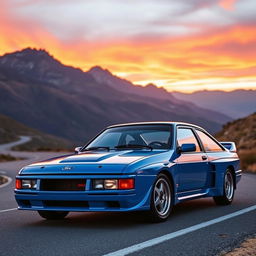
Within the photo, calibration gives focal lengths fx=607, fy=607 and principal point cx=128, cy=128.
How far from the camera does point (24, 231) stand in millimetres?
7914

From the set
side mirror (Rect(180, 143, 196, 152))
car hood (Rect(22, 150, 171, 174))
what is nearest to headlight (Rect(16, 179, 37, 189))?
car hood (Rect(22, 150, 171, 174))

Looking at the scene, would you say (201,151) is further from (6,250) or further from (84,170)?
(6,250)

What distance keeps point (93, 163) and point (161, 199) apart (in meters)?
1.17

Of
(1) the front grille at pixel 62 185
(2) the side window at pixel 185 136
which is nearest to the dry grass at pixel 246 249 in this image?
(1) the front grille at pixel 62 185

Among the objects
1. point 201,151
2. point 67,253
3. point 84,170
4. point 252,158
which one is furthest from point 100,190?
point 252,158

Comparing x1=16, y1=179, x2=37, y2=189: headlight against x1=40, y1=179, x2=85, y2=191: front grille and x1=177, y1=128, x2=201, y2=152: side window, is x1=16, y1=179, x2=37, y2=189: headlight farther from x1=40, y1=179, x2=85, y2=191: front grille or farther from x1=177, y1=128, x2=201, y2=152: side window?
x1=177, y1=128, x2=201, y2=152: side window

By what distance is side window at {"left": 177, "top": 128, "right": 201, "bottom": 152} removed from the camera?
9664mm

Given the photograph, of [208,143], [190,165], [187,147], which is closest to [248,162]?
[208,143]

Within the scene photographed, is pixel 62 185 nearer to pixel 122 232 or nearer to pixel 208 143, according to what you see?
pixel 122 232

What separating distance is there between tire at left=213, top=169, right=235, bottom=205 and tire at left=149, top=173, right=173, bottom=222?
2.18 metres

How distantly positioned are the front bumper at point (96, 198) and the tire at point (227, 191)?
113 inches

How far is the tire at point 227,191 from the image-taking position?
10.7m

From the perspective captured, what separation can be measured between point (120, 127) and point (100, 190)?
7.52ft

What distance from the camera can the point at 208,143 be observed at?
10.8 m
